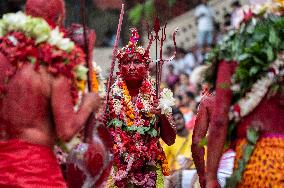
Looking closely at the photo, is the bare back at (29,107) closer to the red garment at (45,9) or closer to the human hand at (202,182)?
the red garment at (45,9)

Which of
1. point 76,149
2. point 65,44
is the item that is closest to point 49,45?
point 65,44

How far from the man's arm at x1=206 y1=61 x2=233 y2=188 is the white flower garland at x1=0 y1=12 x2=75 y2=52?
102 cm

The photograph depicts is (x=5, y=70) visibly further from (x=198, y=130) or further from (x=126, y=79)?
(x=126, y=79)

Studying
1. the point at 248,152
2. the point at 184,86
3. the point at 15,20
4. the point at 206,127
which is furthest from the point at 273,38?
the point at 184,86


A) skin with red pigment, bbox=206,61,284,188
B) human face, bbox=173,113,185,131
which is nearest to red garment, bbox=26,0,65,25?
skin with red pigment, bbox=206,61,284,188

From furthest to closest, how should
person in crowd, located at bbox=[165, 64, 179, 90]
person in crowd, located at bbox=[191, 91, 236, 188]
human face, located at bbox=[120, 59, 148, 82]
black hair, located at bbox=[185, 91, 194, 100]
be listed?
person in crowd, located at bbox=[165, 64, 179, 90] → black hair, located at bbox=[185, 91, 194, 100] → human face, located at bbox=[120, 59, 148, 82] → person in crowd, located at bbox=[191, 91, 236, 188]

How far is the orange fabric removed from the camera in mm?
5301

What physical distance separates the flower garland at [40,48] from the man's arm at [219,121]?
2.99 ft

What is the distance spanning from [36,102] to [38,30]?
1.60 ft

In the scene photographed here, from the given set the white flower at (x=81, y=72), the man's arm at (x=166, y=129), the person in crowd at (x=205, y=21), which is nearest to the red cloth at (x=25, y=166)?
the white flower at (x=81, y=72)

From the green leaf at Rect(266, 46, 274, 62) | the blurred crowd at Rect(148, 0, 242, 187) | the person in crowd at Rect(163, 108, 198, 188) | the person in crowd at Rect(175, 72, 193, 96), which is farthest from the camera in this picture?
the person in crowd at Rect(175, 72, 193, 96)

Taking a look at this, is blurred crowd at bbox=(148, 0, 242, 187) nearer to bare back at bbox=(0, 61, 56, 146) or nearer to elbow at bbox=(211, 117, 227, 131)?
elbow at bbox=(211, 117, 227, 131)

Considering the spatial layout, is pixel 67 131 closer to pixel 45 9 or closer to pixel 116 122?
pixel 45 9

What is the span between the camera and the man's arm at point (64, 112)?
5.36m
